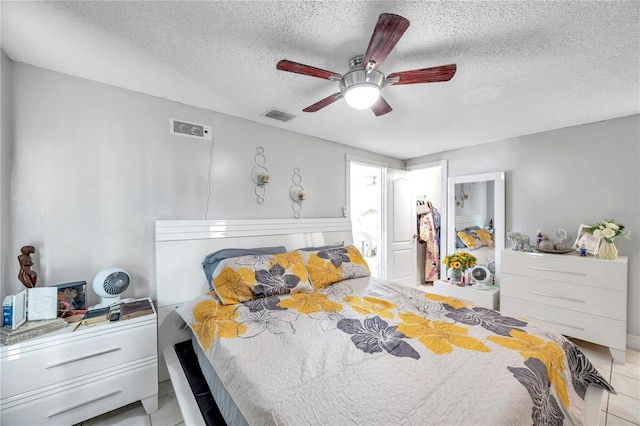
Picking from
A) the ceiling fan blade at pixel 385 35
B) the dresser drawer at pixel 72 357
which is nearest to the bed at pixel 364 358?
the dresser drawer at pixel 72 357

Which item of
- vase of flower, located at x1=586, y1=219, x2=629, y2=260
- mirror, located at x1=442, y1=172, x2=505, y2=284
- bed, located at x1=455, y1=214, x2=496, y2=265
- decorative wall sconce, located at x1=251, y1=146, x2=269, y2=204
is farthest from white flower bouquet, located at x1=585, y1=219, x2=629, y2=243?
decorative wall sconce, located at x1=251, y1=146, x2=269, y2=204

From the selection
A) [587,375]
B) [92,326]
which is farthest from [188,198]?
[587,375]

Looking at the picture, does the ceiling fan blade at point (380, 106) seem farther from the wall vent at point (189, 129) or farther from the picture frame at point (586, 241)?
the picture frame at point (586, 241)

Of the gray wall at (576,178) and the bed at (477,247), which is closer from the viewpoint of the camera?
the gray wall at (576,178)

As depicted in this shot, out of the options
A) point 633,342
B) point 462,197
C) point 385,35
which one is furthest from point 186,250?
point 633,342

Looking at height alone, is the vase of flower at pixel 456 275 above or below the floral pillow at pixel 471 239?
below

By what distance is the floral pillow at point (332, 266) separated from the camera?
7.72 ft

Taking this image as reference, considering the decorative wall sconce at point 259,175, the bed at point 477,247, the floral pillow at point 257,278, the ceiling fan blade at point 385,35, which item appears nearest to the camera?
the ceiling fan blade at point 385,35

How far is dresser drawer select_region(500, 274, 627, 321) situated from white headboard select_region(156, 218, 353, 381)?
2697mm

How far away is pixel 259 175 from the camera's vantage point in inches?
105

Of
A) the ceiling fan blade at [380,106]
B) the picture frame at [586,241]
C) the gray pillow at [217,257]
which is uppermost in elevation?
the ceiling fan blade at [380,106]

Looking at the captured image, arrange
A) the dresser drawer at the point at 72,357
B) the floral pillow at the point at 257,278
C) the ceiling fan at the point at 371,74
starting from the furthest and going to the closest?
the floral pillow at the point at 257,278 → the dresser drawer at the point at 72,357 → the ceiling fan at the point at 371,74

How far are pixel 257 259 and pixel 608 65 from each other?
282 centimetres

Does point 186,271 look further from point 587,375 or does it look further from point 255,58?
point 587,375
